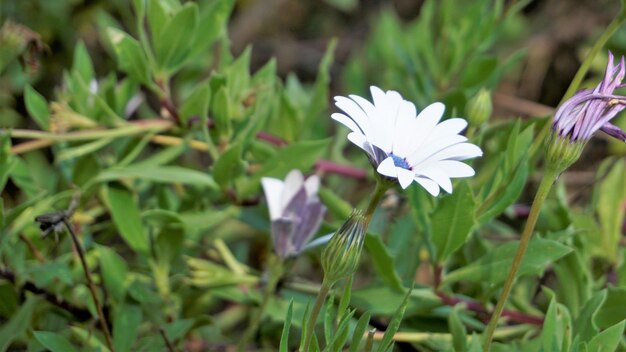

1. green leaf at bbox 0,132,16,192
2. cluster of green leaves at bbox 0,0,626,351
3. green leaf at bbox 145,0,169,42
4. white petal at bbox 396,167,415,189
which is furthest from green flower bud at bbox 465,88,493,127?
green leaf at bbox 0,132,16,192

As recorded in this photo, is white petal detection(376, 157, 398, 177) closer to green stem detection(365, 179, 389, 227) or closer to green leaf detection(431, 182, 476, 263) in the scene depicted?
green stem detection(365, 179, 389, 227)

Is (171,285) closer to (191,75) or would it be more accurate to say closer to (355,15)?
(191,75)

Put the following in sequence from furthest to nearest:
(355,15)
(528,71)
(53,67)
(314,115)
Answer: (355,15) < (528,71) < (53,67) < (314,115)

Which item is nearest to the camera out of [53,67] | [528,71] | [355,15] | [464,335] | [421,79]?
[464,335]

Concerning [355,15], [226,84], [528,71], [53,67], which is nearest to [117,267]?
[226,84]

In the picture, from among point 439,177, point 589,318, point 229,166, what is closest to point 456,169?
point 439,177

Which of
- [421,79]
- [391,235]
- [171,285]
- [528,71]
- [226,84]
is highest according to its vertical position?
[528,71]

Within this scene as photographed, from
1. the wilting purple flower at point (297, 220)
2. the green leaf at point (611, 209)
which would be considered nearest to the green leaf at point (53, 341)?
the wilting purple flower at point (297, 220)
